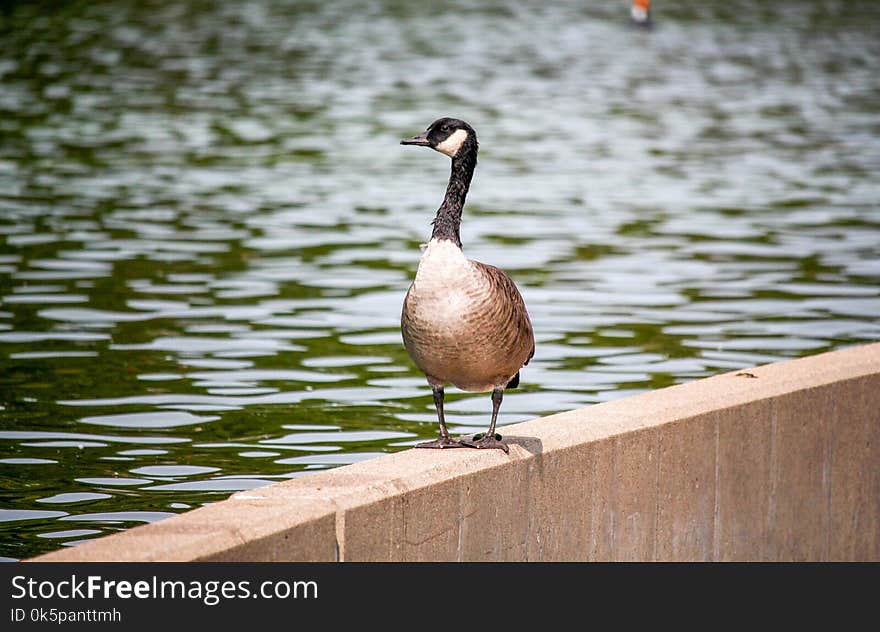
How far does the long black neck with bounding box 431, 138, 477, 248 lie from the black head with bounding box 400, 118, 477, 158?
1cm

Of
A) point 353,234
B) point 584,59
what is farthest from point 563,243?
point 584,59

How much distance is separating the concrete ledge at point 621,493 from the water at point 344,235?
267 centimetres

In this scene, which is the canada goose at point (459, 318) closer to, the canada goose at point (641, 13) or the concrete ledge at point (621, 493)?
the concrete ledge at point (621, 493)

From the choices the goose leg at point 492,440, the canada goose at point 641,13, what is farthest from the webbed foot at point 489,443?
the canada goose at point 641,13

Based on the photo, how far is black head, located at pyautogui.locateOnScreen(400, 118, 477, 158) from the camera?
8.15 metres

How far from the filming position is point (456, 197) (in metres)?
8.02

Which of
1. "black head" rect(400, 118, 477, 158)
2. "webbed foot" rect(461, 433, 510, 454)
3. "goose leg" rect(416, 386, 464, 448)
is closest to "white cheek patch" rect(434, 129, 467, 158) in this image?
"black head" rect(400, 118, 477, 158)

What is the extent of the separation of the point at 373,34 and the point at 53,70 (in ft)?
39.1

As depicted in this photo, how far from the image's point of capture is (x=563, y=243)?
2038 centimetres

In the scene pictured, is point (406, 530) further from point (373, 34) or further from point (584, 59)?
point (373, 34)

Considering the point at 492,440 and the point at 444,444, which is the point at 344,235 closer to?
the point at 444,444

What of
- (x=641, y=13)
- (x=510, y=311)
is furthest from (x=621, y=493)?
(x=641, y=13)

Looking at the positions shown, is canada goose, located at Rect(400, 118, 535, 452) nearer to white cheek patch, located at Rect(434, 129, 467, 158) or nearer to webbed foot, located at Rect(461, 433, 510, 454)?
webbed foot, located at Rect(461, 433, 510, 454)
